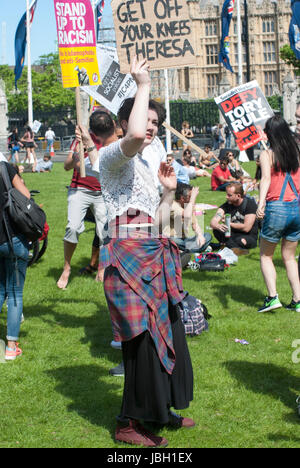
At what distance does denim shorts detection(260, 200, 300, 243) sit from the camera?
22.3ft

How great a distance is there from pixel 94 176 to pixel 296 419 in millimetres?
4120

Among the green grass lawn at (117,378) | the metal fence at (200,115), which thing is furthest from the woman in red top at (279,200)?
the metal fence at (200,115)

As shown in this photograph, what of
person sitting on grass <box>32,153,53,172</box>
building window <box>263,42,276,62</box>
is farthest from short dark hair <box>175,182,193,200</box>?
building window <box>263,42,276,62</box>

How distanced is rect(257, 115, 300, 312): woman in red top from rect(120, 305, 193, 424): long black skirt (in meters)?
2.78

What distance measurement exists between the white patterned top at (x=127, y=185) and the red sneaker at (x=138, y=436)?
126cm

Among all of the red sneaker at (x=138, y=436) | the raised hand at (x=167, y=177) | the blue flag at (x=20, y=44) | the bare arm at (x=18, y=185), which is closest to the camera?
the raised hand at (x=167, y=177)

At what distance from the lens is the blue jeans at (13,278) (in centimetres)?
553

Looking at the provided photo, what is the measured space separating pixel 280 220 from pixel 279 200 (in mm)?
196

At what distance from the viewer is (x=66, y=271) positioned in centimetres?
830

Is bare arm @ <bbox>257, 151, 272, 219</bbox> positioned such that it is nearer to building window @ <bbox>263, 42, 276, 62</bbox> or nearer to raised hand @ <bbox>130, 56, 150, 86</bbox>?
raised hand @ <bbox>130, 56, 150, 86</bbox>

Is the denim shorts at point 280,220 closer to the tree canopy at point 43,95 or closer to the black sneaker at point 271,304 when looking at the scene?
the black sneaker at point 271,304

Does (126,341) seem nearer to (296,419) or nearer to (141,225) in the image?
(141,225)

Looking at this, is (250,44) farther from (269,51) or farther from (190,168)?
(190,168)
